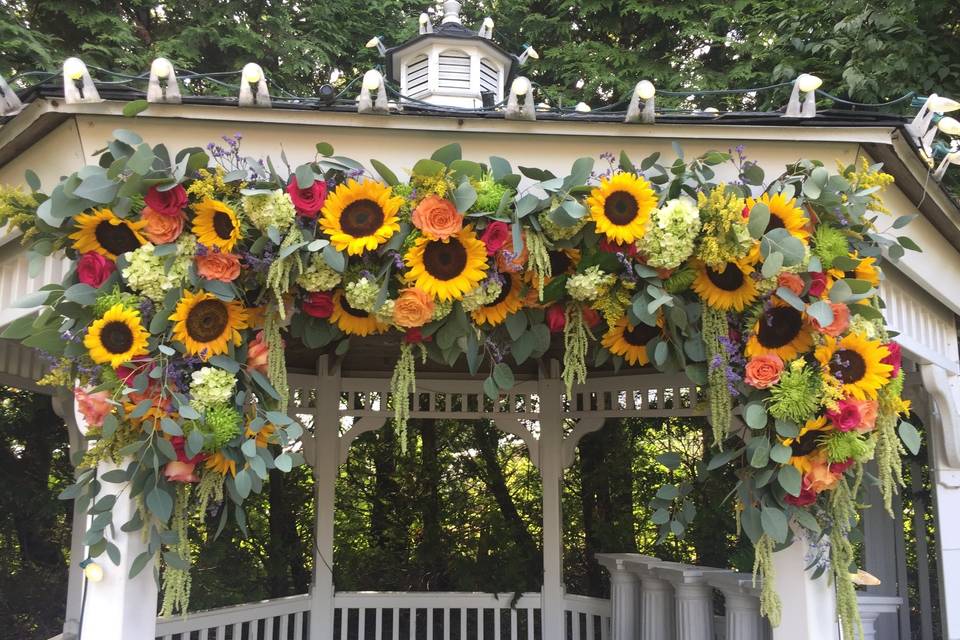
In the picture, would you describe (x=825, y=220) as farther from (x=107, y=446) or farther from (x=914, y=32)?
(x=914, y=32)

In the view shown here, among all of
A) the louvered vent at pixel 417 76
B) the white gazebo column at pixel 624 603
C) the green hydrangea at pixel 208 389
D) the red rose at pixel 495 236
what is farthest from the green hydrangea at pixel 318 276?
the white gazebo column at pixel 624 603

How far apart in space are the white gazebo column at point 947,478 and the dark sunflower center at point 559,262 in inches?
81.4

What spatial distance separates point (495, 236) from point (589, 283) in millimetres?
338

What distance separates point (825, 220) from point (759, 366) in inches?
21.1

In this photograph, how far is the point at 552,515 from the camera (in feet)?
17.8

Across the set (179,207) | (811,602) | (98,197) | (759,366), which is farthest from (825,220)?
(98,197)

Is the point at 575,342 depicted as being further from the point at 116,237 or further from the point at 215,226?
the point at 116,237

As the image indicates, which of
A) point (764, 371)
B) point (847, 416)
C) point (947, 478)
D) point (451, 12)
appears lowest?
point (947, 478)

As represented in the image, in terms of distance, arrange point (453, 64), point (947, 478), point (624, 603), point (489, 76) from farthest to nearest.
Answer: point (624, 603)
point (489, 76)
point (453, 64)
point (947, 478)

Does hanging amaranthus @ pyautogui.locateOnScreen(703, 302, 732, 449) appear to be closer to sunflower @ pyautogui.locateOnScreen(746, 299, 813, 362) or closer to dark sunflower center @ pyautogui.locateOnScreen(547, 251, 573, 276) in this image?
sunflower @ pyautogui.locateOnScreen(746, 299, 813, 362)

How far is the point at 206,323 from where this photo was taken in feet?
8.04

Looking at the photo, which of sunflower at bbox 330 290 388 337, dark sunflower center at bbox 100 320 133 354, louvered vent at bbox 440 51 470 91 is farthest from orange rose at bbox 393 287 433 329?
louvered vent at bbox 440 51 470 91

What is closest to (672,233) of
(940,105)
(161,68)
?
(940,105)

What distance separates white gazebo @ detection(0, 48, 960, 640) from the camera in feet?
8.54
